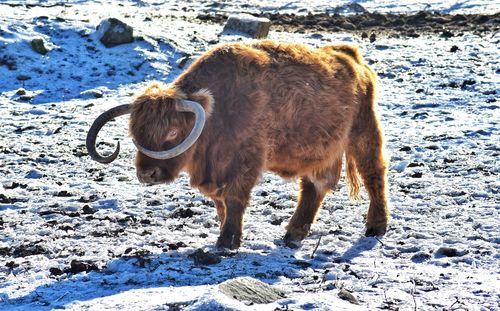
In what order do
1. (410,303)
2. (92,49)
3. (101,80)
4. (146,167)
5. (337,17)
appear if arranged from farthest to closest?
(337,17) → (92,49) → (101,80) → (146,167) → (410,303)

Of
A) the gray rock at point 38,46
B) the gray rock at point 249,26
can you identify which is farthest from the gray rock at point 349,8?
the gray rock at point 38,46

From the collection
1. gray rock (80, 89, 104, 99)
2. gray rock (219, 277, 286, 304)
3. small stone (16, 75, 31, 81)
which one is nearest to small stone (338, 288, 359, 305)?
gray rock (219, 277, 286, 304)

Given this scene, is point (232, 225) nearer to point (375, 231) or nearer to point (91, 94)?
point (375, 231)

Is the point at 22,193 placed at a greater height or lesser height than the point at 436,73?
lesser

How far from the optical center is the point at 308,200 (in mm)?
7477

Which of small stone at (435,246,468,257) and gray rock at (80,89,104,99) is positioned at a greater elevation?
small stone at (435,246,468,257)

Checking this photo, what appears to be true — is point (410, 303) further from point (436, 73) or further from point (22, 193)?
point (436, 73)

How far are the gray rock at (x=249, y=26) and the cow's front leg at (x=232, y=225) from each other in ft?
33.9

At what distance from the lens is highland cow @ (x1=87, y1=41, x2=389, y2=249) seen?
625 centimetres

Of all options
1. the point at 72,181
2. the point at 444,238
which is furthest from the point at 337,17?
the point at 444,238

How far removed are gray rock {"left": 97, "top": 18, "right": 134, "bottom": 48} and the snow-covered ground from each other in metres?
0.23

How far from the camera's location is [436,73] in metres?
13.9

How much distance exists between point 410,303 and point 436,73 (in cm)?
957

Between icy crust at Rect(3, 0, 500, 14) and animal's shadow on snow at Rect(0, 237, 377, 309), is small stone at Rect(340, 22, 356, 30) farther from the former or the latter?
animal's shadow on snow at Rect(0, 237, 377, 309)
